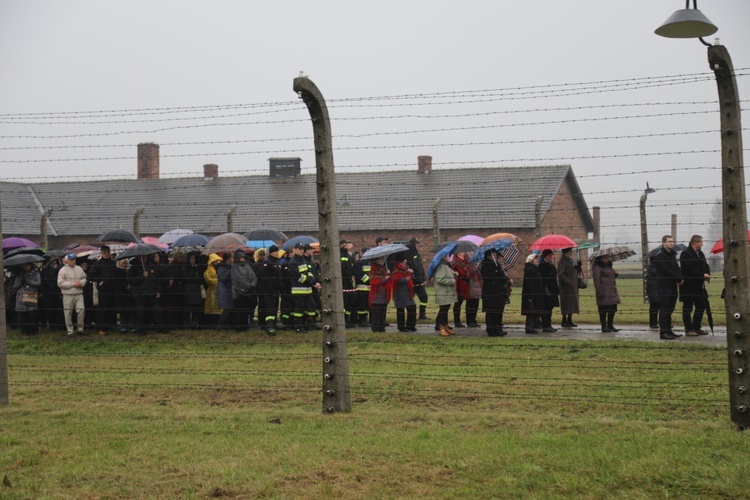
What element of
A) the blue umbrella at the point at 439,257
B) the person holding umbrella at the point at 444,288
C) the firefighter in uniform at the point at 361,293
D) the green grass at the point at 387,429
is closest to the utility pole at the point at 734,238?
the green grass at the point at 387,429

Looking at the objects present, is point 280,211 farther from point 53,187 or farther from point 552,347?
point 552,347

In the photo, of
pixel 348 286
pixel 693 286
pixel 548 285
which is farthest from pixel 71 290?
pixel 693 286

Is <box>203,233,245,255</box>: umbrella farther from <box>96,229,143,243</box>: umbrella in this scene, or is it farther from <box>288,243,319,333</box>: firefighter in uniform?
<box>96,229,143,243</box>: umbrella

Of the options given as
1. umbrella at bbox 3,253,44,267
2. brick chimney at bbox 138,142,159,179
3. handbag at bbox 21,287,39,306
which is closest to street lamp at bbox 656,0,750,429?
umbrella at bbox 3,253,44,267

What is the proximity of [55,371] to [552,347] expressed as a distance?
737 centimetres

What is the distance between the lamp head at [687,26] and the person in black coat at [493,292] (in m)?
8.08

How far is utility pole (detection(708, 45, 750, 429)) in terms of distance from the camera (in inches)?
288

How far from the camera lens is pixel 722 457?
21.2 ft

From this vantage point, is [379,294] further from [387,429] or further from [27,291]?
[387,429]

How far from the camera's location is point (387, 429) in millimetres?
8000

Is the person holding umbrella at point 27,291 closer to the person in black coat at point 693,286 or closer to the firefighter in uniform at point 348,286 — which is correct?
the firefighter in uniform at point 348,286

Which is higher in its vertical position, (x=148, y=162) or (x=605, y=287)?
(x=148, y=162)

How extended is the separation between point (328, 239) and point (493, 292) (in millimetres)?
7677

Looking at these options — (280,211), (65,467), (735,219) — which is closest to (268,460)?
(65,467)
